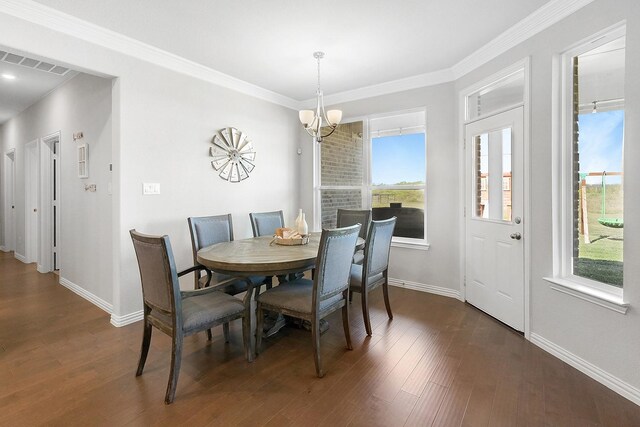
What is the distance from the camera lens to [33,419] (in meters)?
1.70

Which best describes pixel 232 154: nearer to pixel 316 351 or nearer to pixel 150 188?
pixel 150 188

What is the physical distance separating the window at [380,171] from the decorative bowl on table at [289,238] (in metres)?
1.77

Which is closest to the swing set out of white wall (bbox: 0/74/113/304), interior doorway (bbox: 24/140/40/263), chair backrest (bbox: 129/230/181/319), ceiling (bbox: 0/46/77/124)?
chair backrest (bbox: 129/230/181/319)

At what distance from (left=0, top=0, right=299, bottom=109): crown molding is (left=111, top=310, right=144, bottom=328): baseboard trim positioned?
96.2 inches

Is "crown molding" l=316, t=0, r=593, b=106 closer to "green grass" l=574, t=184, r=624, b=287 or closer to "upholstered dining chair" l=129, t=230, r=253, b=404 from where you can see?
"green grass" l=574, t=184, r=624, b=287

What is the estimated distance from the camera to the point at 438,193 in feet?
12.5

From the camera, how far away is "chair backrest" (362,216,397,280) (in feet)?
9.01

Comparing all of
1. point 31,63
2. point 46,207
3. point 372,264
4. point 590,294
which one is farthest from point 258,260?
point 46,207

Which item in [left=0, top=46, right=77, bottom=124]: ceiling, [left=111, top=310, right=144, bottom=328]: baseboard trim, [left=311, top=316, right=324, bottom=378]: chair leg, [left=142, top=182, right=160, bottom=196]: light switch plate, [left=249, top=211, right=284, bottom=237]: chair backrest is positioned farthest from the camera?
[left=249, top=211, right=284, bottom=237]: chair backrest

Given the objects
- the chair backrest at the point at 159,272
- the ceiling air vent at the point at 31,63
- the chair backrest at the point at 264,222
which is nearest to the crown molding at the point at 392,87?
the chair backrest at the point at 264,222

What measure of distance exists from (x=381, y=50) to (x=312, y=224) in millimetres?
2617

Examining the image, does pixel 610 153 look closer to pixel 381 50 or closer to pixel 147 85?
pixel 381 50

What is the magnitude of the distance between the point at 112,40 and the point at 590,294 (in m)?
4.24

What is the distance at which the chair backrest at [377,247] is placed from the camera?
9.01 feet
